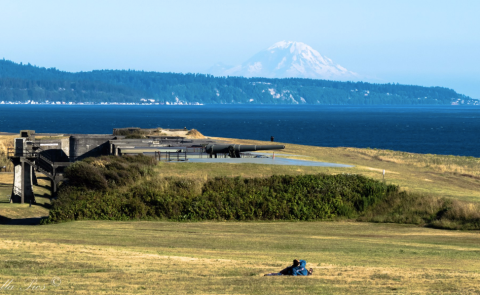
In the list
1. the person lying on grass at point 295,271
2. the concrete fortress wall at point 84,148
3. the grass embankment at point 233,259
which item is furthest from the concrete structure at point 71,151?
the person lying on grass at point 295,271

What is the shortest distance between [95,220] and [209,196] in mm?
6614

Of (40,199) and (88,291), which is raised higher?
(88,291)

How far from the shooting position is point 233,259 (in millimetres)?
19578

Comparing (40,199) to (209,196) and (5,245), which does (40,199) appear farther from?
(5,245)

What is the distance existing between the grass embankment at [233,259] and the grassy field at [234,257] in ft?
0.10

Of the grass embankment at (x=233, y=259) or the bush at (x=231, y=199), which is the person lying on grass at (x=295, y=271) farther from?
the bush at (x=231, y=199)

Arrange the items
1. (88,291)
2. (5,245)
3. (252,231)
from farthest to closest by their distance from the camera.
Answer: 1. (252,231)
2. (5,245)
3. (88,291)

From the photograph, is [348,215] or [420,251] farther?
[348,215]

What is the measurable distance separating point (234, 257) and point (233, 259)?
1.90 feet

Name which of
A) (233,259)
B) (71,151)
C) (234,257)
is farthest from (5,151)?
(233,259)

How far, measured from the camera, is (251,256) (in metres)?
20.6

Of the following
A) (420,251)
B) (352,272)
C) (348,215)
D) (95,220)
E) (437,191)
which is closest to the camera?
(352,272)

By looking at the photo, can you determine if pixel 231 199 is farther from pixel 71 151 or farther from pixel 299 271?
pixel 71 151

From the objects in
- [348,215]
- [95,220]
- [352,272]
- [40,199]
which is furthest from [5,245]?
[40,199]
